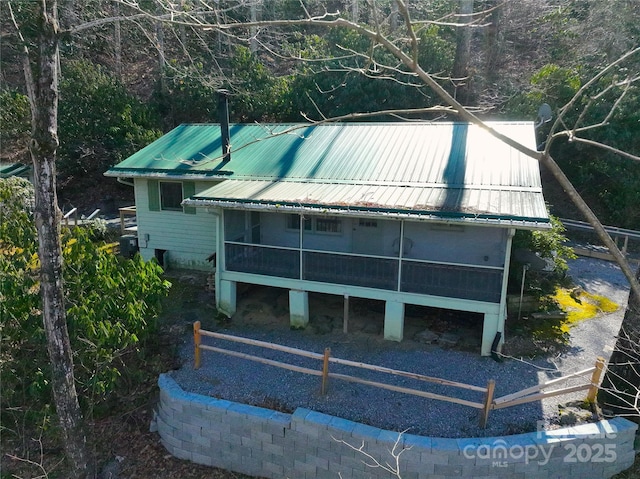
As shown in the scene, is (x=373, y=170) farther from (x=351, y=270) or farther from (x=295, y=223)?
(x=351, y=270)

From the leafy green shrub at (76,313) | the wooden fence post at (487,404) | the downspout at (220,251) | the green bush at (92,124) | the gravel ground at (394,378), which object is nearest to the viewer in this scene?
the wooden fence post at (487,404)

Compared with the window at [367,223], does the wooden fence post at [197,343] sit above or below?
below

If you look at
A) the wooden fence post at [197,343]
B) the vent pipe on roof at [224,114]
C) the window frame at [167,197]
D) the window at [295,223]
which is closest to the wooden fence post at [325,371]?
the wooden fence post at [197,343]

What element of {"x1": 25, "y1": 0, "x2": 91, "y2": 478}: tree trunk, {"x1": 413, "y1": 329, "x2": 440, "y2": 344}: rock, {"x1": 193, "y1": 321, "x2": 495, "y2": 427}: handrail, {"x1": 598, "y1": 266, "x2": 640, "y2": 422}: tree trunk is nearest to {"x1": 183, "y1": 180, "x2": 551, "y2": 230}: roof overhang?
{"x1": 598, "y1": 266, "x2": 640, "y2": 422}: tree trunk

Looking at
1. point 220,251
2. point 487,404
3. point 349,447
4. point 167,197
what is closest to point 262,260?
point 220,251

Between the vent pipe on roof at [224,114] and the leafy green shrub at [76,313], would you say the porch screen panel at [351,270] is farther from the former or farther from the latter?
the vent pipe on roof at [224,114]

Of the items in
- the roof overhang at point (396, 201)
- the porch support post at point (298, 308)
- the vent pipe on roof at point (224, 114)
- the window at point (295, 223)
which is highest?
the vent pipe on roof at point (224, 114)

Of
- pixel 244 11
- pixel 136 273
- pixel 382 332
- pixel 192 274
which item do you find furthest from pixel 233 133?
pixel 244 11

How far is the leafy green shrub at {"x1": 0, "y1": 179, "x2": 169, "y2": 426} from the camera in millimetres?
7523

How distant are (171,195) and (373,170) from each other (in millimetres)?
6356

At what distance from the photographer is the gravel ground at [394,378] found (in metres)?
7.40

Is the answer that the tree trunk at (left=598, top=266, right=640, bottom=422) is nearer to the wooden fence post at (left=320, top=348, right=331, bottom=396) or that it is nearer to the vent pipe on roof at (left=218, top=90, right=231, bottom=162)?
the wooden fence post at (left=320, top=348, right=331, bottom=396)

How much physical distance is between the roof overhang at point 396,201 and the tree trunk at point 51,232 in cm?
403

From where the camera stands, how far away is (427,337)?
33.2 ft
